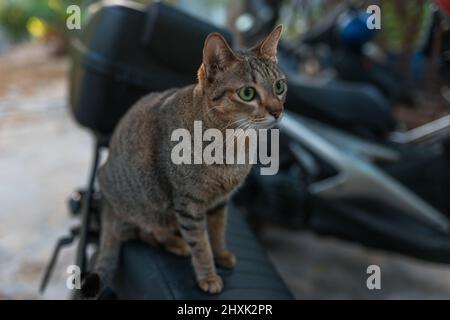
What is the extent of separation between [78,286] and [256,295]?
0.37 metres

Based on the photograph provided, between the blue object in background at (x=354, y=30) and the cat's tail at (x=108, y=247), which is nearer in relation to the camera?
the cat's tail at (x=108, y=247)

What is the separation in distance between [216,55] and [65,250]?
1602mm

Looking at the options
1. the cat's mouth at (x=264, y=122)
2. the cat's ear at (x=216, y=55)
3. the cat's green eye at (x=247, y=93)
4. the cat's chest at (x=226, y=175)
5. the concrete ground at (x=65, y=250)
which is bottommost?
the concrete ground at (x=65, y=250)

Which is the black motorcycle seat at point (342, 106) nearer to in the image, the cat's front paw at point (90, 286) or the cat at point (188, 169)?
the cat at point (188, 169)

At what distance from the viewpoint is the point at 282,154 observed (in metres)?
1.77

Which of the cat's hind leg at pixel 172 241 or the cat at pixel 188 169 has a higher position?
the cat at pixel 188 169

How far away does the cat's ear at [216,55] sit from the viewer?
2.37 feet

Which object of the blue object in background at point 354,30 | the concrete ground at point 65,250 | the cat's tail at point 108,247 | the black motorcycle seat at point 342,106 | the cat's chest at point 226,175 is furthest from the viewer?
the blue object in background at point 354,30

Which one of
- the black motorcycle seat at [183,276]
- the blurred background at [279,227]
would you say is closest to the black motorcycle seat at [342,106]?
the blurred background at [279,227]

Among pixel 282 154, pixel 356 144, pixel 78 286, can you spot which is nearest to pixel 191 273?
pixel 78 286

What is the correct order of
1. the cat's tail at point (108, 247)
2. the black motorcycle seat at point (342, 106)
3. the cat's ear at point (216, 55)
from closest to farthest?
1. the cat's ear at point (216, 55)
2. the cat's tail at point (108, 247)
3. the black motorcycle seat at point (342, 106)

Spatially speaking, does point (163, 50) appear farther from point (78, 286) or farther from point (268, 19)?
point (268, 19)

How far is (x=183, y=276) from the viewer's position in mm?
1073

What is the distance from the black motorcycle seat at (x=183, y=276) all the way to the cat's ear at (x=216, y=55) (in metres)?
0.46
